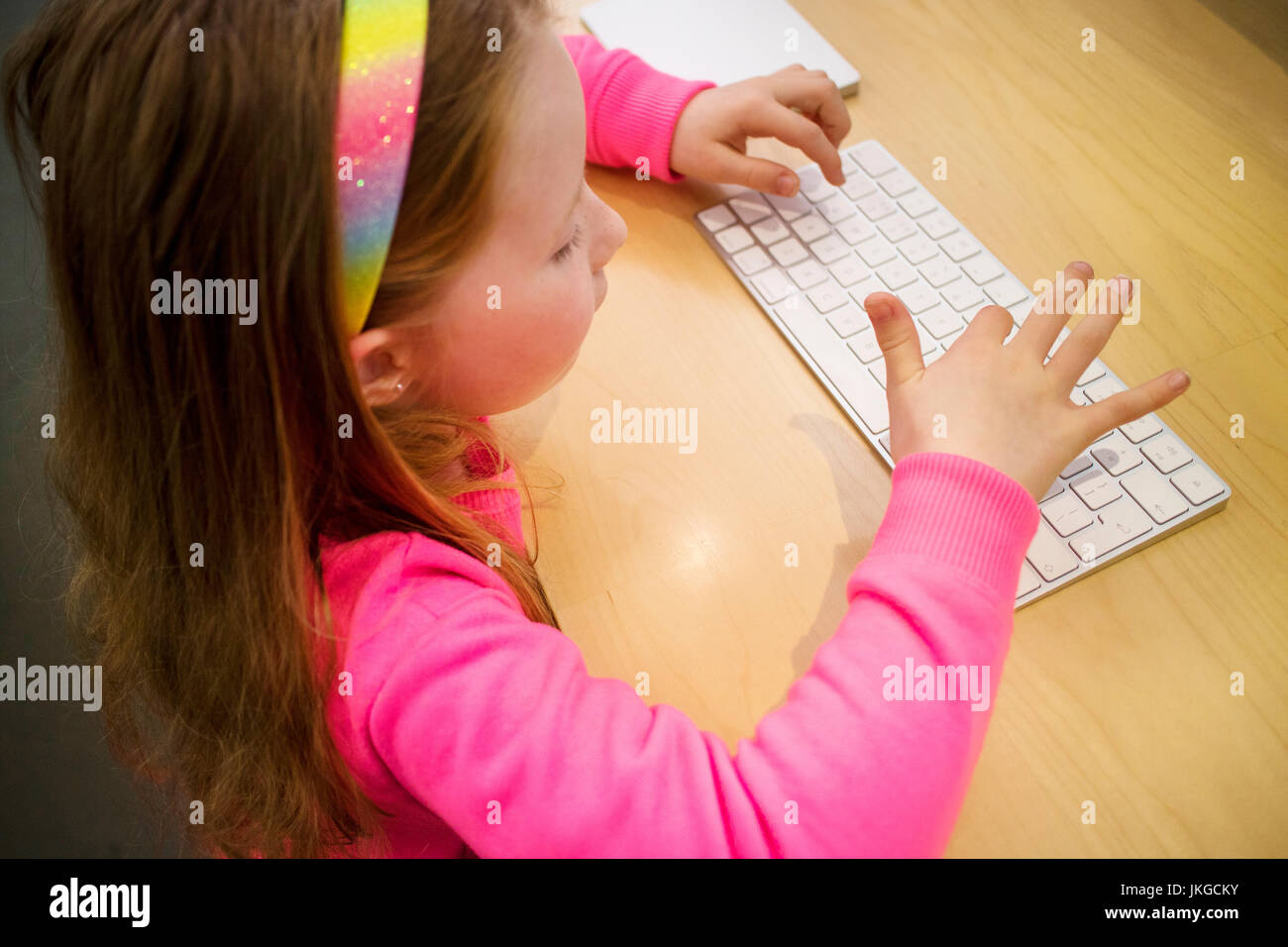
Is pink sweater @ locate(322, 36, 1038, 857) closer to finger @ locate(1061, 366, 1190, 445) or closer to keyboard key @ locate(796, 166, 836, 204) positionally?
finger @ locate(1061, 366, 1190, 445)

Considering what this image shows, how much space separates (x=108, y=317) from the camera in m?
0.51

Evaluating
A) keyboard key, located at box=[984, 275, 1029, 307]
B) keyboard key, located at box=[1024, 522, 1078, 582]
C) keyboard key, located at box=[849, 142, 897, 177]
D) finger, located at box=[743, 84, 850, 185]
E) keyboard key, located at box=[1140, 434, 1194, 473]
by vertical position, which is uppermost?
finger, located at box=[743, 84, 850, 185]

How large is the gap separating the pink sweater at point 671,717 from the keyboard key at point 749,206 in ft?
1.05

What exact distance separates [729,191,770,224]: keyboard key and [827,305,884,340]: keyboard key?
129 mm

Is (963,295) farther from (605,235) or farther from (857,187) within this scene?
(605,235)

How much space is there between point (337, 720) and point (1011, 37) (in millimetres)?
853

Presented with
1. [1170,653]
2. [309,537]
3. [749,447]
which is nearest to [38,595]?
[309,537]

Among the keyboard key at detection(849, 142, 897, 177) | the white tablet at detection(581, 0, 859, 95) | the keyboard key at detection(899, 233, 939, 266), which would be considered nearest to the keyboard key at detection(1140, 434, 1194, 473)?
the keyboard key at detection(899, 233, 939, 266)

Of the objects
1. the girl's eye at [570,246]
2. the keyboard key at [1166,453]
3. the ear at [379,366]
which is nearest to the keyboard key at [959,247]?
the keyboard key at [1166,453]

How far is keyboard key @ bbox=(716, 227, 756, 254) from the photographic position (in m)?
0.83

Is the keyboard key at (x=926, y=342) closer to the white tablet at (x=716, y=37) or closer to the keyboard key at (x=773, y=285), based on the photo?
the keyboard key at (x=773, y=285)

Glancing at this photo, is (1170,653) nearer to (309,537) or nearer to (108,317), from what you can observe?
(309,537)
